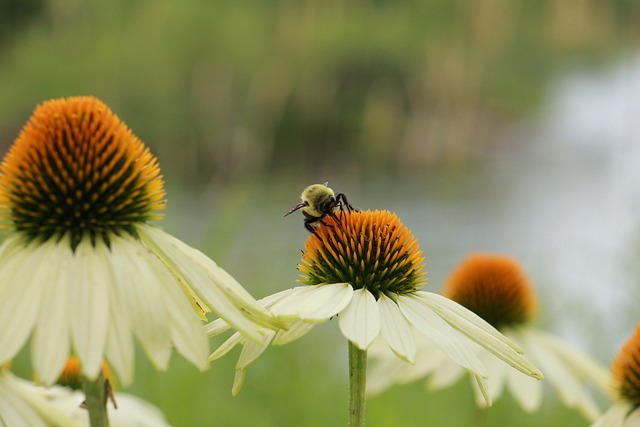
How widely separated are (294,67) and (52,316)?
5952 mm

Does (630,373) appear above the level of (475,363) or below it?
below

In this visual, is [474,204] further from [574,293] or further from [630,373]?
[630,373]

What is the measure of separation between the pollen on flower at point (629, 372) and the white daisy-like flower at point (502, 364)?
152mm

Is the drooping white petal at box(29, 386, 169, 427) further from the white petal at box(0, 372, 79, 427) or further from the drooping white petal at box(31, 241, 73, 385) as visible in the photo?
the drooping white petal at box(31, 241, 73, 385)

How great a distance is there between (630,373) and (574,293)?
2223 millimetres

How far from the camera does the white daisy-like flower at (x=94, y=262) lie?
59cm

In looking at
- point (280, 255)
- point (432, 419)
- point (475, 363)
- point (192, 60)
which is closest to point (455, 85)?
point (280, 255)

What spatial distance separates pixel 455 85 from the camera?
13.3ft

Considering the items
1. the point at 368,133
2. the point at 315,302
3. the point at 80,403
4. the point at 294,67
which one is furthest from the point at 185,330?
the point at 294,67

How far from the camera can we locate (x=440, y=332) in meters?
0.71

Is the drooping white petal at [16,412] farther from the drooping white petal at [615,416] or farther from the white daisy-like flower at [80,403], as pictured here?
the drooping white petal at [615,416]

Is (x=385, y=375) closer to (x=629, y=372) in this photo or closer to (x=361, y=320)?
(x=629, y=372)

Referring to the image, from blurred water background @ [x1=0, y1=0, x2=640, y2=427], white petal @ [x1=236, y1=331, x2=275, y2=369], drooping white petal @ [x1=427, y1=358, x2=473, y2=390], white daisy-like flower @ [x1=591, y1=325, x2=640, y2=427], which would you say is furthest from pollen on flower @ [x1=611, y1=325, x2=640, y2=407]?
blurred water background @ [x1=0, y1=0, x2=640, y2=427]

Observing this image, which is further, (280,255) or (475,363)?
(280,255)
